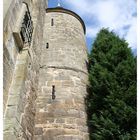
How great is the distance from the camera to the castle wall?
5.92m

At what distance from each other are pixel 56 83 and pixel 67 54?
146cm

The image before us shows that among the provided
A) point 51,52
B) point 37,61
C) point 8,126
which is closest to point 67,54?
point 51,52

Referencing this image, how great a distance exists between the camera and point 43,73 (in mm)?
9469

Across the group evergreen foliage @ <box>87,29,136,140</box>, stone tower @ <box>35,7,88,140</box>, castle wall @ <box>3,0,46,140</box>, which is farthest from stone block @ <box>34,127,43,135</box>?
evergreen foliage @ <box>87,29,136,140</box>

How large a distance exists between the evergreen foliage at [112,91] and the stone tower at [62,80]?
0.39m

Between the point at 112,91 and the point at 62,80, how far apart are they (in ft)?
6.09

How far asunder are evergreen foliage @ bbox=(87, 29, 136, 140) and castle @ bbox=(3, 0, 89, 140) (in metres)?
0.51

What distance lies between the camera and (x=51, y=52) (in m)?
10.2

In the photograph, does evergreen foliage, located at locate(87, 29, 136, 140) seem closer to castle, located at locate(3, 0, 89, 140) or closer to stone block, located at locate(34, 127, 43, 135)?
castle, located at locate(3, 0, 89, 140)

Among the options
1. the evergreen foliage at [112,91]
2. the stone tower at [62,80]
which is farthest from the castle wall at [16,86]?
the evergreen foliage at [112,91]

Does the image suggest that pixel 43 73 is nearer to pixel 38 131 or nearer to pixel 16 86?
pixel 38 131

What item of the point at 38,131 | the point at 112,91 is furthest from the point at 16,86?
the point at 112,91

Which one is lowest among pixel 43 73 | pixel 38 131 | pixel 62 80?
pixel 38 131

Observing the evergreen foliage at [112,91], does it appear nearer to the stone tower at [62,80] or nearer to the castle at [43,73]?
the stone tower at [62,80]
